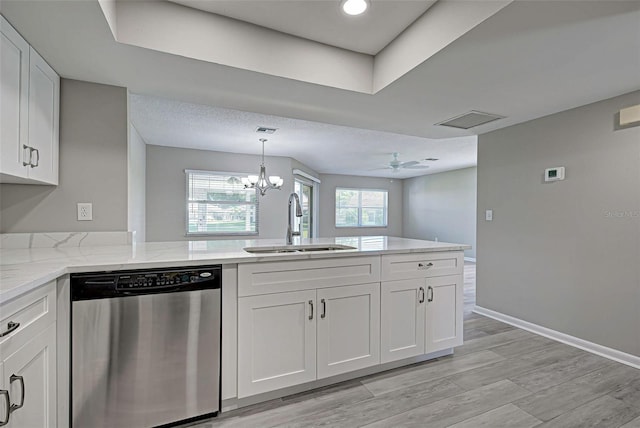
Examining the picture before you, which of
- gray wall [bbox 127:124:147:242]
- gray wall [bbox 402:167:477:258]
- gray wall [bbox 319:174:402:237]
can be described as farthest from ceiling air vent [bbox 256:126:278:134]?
gray wall [bbox 402:167:477:258]

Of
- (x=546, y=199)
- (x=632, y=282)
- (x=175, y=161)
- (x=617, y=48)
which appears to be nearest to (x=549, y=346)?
(x=632, y=282)

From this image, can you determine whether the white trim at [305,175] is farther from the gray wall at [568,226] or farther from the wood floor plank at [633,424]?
the wood floor plank at [633,424]

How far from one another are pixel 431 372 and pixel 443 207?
6898 mm

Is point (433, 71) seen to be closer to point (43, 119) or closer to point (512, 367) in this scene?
point (512, 367)

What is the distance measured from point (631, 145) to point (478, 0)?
197 cm

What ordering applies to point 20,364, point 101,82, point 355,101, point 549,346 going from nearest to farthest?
1. point 20,364
2. point 101,82
3. point 355,101
4. point 549,346

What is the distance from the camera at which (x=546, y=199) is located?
2980 mm

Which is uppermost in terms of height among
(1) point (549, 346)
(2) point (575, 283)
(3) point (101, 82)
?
(3) point (101, 82)

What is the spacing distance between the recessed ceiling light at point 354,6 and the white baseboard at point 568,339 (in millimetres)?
3265

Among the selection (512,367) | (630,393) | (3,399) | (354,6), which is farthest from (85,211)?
(630,393)

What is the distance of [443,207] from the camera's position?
8.42m

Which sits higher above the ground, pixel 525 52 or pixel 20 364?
pixel 525 52

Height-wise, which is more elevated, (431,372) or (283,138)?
(283,138)

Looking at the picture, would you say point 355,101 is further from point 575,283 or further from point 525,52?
point 575,283
